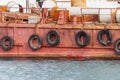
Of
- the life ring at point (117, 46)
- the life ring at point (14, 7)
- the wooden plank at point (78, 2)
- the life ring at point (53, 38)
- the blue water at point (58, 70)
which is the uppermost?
the wooden plank at point (78, 2)

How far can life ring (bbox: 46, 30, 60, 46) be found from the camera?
35.3 meters

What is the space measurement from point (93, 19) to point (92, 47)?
5.35 ft

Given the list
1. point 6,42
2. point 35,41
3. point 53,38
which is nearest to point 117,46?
point 53,38

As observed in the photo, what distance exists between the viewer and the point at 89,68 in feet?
109

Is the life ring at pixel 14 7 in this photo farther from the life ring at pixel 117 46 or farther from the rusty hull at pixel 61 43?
the life ring at pixel 117 46

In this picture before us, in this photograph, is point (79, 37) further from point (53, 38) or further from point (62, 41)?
point (53, 38)

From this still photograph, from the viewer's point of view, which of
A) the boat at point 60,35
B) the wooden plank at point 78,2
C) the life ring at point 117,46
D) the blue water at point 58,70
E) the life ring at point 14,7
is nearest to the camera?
the blue water at point 58,70

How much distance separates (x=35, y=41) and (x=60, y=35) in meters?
1.32

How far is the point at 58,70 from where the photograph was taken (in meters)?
32.8

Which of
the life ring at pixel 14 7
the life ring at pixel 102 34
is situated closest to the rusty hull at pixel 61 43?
the life ring at pixel 102 34

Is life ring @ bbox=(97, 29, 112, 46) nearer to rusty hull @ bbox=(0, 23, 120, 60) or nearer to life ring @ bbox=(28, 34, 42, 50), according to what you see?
rusty hull @ bbox=(0, 23, 120, 60)

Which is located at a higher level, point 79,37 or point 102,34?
point 102,34

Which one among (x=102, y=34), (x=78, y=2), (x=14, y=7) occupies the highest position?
(x=78, y=2)

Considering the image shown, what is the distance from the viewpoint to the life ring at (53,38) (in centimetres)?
3534
